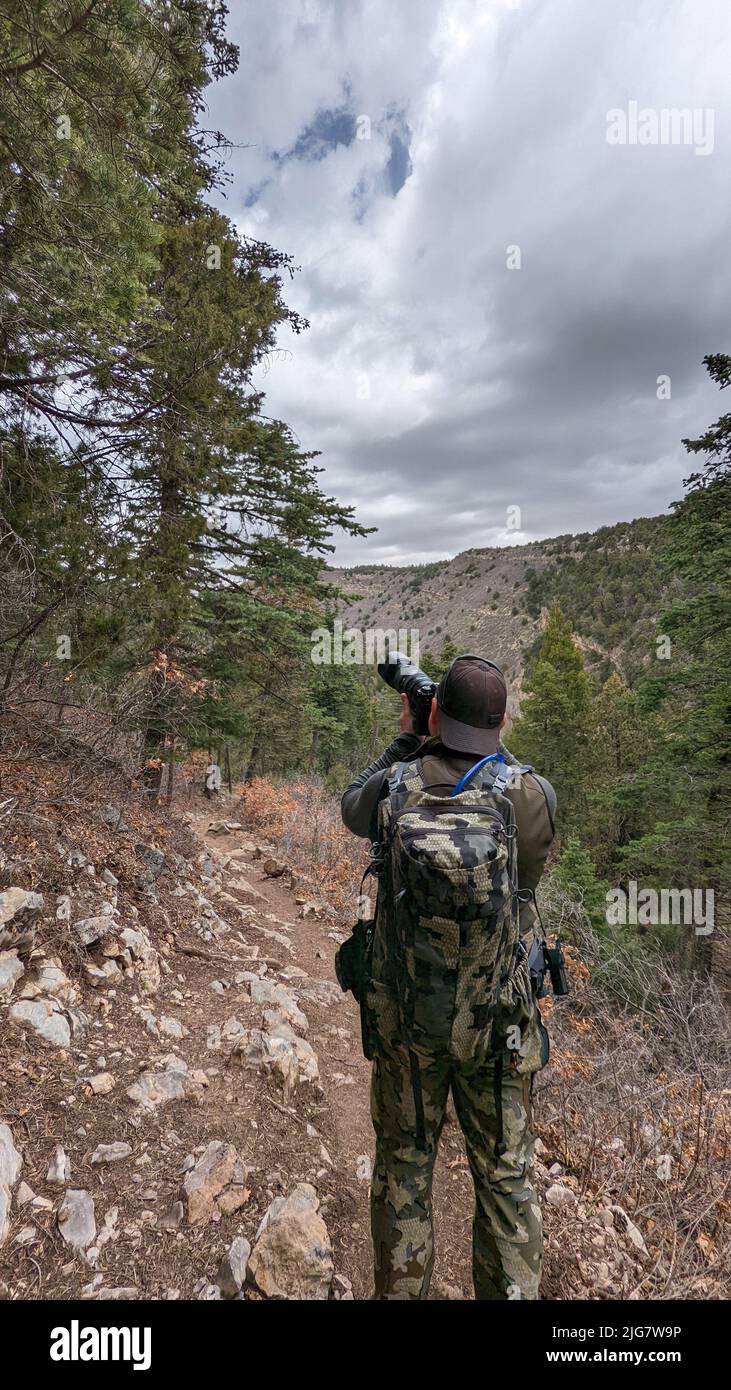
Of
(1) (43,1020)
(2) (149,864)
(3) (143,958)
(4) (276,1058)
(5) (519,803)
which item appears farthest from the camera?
(2) (149,864)

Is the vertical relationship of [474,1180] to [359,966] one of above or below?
below

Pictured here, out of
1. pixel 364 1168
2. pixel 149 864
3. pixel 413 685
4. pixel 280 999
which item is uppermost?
pixel 413 685

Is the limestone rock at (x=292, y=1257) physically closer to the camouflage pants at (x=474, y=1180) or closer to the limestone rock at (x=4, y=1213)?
the camouflage pants at (x=474, y=1180)

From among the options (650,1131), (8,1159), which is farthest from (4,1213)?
(650,1131)

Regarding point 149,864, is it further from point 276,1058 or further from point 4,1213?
point 4,1213

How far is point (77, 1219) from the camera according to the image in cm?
219

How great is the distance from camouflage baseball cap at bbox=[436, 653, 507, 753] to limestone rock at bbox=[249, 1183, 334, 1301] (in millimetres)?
2295

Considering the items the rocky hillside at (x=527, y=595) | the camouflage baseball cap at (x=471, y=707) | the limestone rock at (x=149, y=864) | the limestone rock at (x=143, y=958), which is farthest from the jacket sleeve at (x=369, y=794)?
the rocky hillside at (x=527, y=595)

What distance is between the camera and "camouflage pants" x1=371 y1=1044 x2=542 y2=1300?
1850mm

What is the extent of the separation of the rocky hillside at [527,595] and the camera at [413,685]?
7.16m

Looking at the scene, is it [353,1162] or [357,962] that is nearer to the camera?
[357,962]

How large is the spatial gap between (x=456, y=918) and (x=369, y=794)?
2.11 ft
